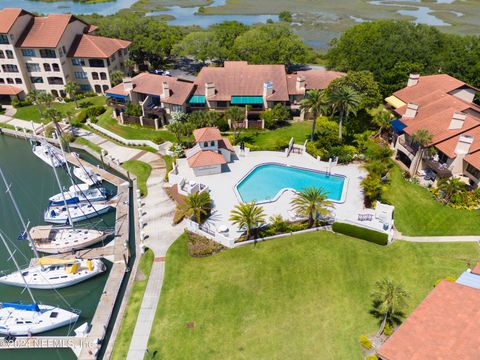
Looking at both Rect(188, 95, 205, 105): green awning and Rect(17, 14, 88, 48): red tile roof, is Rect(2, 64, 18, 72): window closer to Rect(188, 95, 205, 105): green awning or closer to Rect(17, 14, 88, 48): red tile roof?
Rect(17, 14, 88, 48): red tile roof

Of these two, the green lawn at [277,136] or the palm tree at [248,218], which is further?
the green lawn at [277,136]

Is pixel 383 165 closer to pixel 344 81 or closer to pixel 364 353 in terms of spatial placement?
pixel 344 81

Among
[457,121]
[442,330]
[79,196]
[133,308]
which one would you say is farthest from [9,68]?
[442,330]

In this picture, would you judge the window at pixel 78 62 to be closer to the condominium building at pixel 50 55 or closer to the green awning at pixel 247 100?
the condominium building at pixel 50 55

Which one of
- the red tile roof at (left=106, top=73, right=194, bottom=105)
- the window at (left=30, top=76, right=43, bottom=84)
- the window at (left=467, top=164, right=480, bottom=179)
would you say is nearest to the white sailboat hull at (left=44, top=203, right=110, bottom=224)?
the red tile roof at (left=106, top=73, right=194, bottom=105)

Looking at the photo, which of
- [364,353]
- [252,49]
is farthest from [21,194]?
[252,49]

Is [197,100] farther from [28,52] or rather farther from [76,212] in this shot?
[28,52]

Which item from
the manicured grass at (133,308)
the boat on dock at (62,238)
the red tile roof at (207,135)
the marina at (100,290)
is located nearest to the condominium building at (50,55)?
the marina at (100,290)
